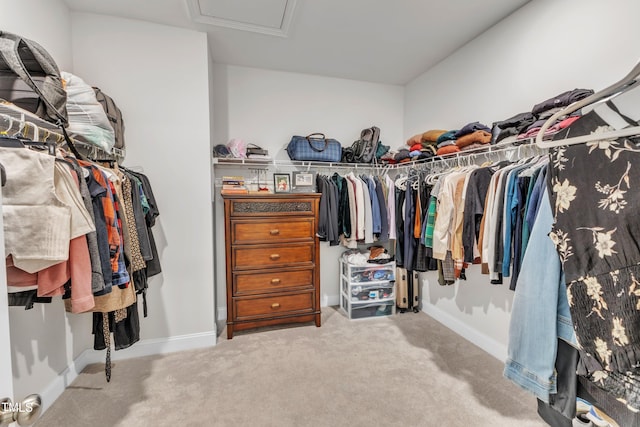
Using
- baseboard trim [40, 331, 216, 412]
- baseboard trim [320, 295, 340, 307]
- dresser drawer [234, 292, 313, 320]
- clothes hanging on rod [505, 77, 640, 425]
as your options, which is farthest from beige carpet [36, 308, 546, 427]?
clothes hanging on rod [505, 77, 640, 425]

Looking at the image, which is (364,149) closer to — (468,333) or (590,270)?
(468,333)

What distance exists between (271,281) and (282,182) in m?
0.94

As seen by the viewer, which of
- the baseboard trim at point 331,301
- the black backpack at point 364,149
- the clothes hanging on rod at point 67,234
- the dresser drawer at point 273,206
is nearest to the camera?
the clothes hanging on rod at point 67,234

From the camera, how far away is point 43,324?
1656 millimetres

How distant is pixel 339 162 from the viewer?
3.04m

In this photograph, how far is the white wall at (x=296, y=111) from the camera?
9.58 ft

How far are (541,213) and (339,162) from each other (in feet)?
7.65

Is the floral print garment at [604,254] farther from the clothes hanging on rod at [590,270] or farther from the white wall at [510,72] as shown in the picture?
the white wall at [510,72]

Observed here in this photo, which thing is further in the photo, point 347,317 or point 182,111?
point 347,317

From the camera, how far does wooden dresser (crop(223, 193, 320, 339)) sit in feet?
8.09

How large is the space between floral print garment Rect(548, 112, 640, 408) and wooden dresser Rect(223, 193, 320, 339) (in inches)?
80.7

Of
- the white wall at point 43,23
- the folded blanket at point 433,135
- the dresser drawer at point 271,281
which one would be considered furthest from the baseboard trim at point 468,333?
the white wall at point 43,23

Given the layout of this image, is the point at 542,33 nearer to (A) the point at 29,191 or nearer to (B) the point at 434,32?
(B) the point at 434,32

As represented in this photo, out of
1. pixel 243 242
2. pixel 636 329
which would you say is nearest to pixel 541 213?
pixel 636 329
